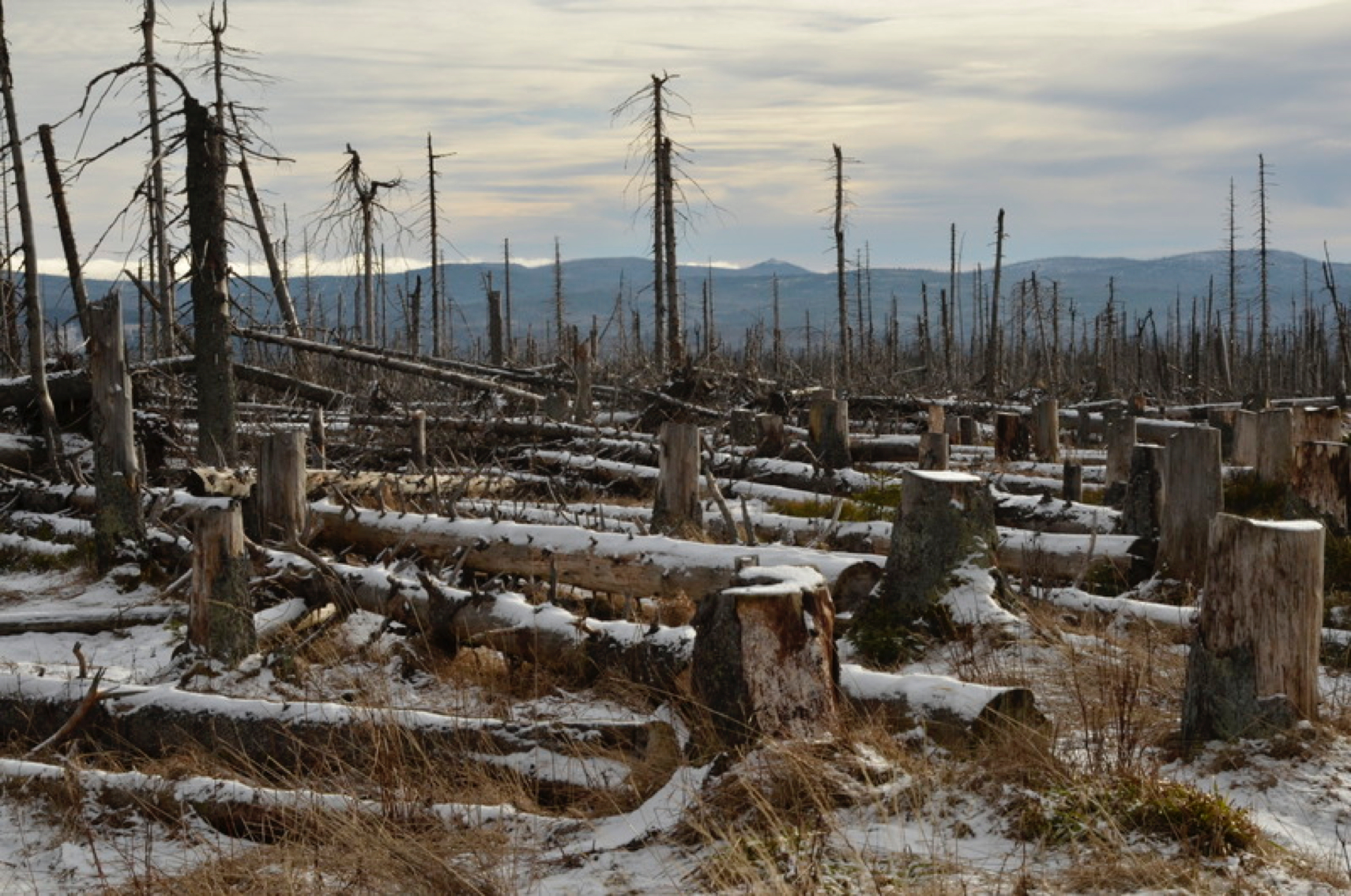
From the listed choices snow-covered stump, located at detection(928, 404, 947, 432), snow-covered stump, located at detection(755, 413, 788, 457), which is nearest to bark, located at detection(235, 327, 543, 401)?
snow-covered stump, located at detection(755, 413, 788, 457)

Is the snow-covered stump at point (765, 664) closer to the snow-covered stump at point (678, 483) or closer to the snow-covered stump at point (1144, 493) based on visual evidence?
the snow-covered stump at point (678, 483)

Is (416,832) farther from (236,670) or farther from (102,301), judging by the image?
(102,301)

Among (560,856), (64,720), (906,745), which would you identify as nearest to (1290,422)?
(906,745)

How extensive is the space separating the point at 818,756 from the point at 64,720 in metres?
3.74

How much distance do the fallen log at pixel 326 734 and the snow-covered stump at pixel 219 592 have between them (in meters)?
1.14

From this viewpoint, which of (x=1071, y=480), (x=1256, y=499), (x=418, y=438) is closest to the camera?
(x=1256, y=499)

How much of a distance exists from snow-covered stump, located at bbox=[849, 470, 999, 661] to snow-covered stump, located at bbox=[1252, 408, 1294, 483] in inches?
189

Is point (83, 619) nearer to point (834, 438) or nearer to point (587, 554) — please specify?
point (587, 554)

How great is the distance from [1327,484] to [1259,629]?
509cm

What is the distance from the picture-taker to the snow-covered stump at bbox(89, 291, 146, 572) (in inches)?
365

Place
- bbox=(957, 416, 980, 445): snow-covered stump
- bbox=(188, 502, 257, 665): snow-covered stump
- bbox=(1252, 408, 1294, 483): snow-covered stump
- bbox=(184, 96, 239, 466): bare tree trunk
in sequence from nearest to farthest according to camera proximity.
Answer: bbox=(188, 502, 257, 665): snow-covered stump
bbox=(1252, 408, 1294, 483): snow-covered stump
bbox=(184, 96, 239, 466): bare tree trunk
bbox=(957, 416, 980, 445): snow-covered stump

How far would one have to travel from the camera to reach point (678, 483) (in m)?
9.33

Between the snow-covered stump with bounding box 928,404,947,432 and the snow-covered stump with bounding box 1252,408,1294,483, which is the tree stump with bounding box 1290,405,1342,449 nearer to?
the snow-covered stump with bounding box 1252,408,1294,483

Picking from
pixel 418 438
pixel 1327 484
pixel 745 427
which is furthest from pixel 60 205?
pixel 1327 484
